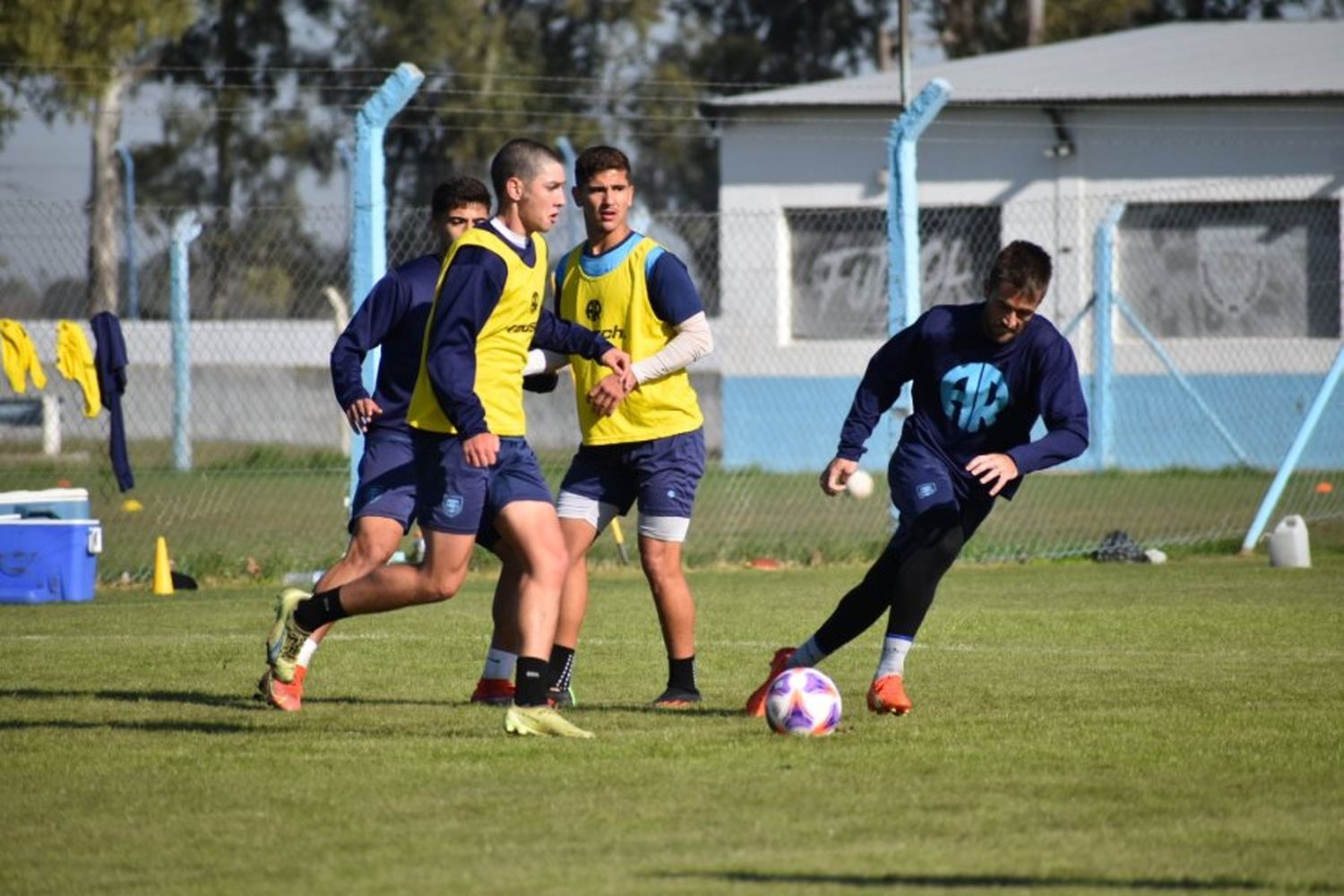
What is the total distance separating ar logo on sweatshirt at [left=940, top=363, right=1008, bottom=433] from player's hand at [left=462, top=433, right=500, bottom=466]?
1880 millimetres

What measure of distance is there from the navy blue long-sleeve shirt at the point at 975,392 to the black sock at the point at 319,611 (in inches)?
76.8

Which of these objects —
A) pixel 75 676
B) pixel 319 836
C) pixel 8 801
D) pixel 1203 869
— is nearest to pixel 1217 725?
pixel 1203 869

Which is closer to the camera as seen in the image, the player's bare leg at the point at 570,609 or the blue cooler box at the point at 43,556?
the player's bare leg at the point at 570,609

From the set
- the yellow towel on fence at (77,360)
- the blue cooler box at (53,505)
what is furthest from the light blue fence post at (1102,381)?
the blue cooler box at (53,505)

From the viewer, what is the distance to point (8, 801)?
6.56 metres

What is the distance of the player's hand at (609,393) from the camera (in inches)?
318

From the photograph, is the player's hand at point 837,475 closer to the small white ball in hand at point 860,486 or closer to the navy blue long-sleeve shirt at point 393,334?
the navy blue long-sleeve shirt at point 393,334

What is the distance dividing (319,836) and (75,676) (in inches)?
159

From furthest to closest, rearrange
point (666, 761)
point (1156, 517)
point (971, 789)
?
point (1156, 517), point (666, 761), point (971, 789)

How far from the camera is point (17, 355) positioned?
14836 mm

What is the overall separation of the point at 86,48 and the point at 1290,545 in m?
29.1

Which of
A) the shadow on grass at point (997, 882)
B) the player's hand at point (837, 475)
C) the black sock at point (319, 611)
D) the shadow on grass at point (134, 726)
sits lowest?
the shadow on grass at point (134, 726)

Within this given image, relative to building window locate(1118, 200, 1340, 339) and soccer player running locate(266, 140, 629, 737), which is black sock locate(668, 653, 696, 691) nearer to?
soccer player running locate(266, 140, 629, 737)

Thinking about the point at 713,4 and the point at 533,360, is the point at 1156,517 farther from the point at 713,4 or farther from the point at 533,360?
the point at 713,4
